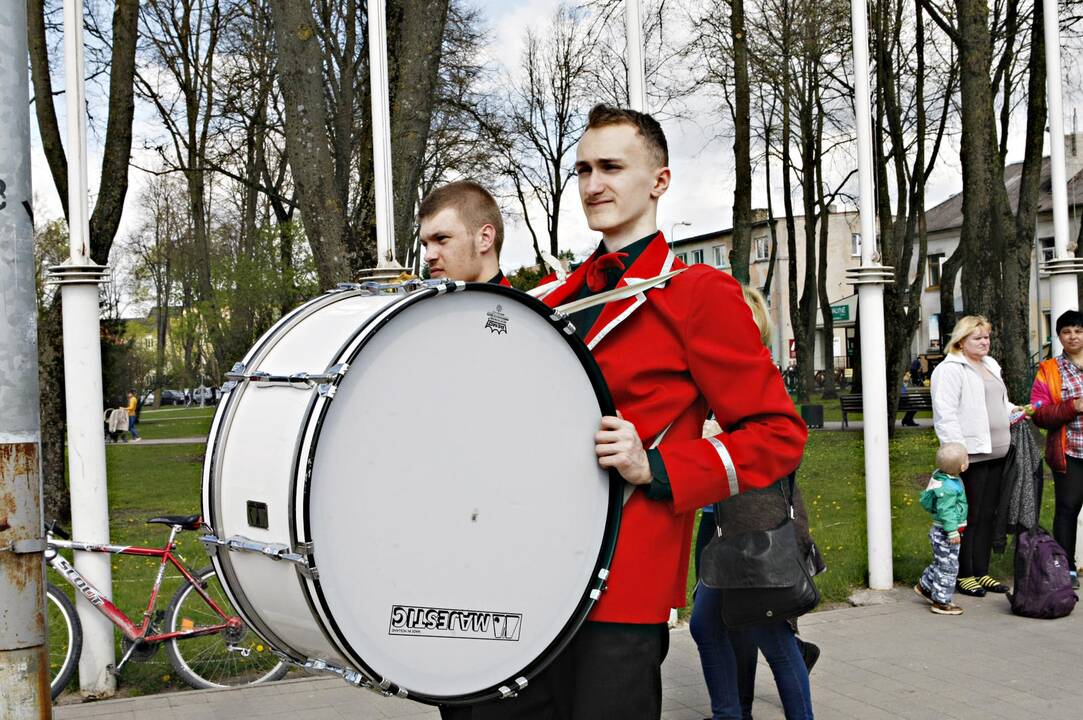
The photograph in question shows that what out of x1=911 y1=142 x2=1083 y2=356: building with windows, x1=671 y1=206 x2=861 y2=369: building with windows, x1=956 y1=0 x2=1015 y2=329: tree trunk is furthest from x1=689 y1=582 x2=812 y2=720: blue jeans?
x1=911 y1=142 x2=1083 y2=356: building with windows

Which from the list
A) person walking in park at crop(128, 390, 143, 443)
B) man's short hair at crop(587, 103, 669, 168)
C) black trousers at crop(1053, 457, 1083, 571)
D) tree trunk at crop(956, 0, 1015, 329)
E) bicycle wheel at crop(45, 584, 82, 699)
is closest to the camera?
man's short hair at crop(587, 103, 669, 168)

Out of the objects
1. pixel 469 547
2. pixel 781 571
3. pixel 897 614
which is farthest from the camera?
pixel 897 614

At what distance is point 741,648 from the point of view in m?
5.09

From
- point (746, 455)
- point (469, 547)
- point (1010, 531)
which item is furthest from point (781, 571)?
point (1010, 531)

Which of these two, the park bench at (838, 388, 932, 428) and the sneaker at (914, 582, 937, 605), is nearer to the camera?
the sneaker at (914, 582, 937, 605)

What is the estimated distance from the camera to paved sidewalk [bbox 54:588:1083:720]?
5801mm

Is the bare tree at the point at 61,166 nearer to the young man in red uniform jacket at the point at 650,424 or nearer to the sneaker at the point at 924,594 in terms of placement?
the sneaker at the point at 924,594

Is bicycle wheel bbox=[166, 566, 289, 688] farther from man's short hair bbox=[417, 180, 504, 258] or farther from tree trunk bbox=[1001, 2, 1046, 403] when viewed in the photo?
tree trunk bbox=[1001, 2, 1046, 403]

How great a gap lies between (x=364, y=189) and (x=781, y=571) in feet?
16.3

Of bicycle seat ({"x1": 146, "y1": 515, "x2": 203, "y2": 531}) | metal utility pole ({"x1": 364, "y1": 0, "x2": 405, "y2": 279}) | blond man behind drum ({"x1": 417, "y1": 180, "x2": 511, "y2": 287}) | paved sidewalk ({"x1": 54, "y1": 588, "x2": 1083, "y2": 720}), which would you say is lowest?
Result: paved sidewalk ({"x1": 54, "y1": 588, "x2": 1083, "y2": 720})

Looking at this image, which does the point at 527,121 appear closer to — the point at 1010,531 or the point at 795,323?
the point at 795,323

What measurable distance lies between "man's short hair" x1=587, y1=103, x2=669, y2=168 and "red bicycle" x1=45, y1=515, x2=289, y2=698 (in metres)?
4.15

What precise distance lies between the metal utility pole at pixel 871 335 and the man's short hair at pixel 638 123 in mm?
5440

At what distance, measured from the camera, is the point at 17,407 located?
3.15 metres
